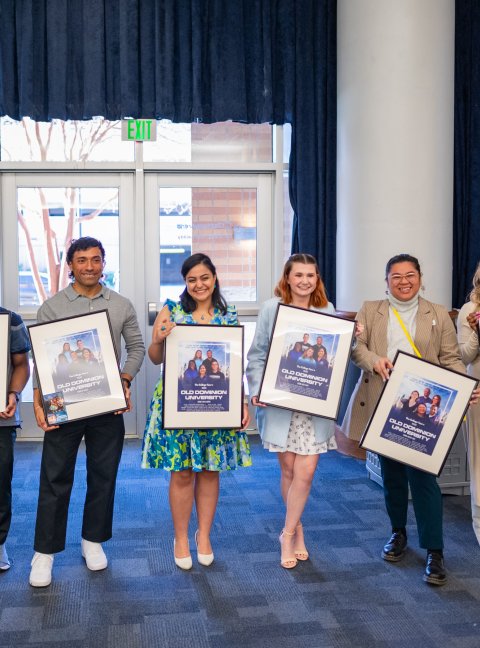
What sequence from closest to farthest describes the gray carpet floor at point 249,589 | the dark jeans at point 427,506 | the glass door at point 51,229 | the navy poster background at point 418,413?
the gray carpet floor at point 249,589, the navy poster background at point 418,413, the dark jeans at point 427,506, the glass door at point 51,229

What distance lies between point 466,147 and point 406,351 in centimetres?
325

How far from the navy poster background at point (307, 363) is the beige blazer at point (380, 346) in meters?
0.22

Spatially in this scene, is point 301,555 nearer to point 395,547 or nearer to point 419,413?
point 395,547

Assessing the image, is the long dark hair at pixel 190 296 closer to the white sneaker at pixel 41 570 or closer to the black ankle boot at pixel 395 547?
the white sneaker at pixel 41 570

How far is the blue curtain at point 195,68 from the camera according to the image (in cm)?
565

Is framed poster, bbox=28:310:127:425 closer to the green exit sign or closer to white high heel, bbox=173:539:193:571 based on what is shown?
white high heel, bbox=173:539:193:571

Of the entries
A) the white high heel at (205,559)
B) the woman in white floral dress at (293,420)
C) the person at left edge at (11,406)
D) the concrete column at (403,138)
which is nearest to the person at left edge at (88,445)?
the person at left edge at (11,406)

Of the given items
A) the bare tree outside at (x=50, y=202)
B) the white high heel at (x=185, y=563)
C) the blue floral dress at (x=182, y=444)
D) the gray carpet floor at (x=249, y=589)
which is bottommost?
the gray carpet floor at (x=249, y=589)

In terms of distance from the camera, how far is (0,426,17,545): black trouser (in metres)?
3.15

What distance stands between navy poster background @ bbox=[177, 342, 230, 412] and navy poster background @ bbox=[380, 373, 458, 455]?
2.42 ft

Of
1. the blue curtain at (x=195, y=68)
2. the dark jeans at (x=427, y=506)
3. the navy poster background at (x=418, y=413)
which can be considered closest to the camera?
the navy poster background at (x=418, y=413)

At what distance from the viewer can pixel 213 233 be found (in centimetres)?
619

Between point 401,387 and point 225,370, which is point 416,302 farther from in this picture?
point 225,370

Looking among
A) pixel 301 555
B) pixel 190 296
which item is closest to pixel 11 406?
pixel 190 296
